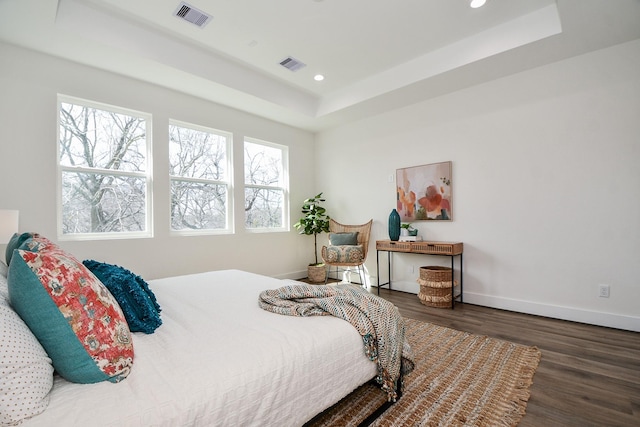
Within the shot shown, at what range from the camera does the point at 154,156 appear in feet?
12.1

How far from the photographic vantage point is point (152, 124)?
3.69 meters

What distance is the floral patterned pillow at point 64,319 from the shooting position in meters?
0.96

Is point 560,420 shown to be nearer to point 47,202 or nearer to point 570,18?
point 570,18

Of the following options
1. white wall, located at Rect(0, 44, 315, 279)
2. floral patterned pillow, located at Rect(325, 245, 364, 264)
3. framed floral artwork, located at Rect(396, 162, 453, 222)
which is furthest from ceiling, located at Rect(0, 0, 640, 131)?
floral patterned pillow, located at Rect(325, 245, 364, 264)

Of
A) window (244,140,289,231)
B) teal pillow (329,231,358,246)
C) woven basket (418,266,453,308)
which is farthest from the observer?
window (244,140,289,231)

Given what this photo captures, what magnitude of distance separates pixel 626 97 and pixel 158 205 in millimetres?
5009

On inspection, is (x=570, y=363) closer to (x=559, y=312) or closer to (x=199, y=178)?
(x=559, y=312)

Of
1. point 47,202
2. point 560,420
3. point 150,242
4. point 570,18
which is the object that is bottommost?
point 560,420

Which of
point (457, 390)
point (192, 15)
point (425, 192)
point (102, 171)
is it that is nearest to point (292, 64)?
point (192, 15)

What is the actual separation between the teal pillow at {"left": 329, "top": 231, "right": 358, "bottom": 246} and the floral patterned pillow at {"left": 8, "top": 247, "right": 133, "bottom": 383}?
3.75 m

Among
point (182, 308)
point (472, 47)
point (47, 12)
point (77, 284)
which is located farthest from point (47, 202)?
point (472, 47)

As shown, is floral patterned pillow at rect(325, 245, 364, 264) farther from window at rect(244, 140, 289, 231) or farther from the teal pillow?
window at rect(244, 140, 289, 231)

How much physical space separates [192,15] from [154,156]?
167 centimetres

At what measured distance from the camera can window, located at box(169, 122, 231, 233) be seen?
13.1 feet
